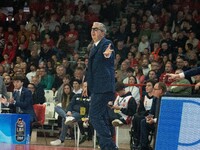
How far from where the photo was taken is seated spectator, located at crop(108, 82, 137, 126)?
1426 centimetres

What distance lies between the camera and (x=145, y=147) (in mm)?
13250

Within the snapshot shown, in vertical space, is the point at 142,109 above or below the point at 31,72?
below

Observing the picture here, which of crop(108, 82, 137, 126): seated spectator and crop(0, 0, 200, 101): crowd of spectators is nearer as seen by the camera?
crop(108, 82, 137, 126): seated spectator

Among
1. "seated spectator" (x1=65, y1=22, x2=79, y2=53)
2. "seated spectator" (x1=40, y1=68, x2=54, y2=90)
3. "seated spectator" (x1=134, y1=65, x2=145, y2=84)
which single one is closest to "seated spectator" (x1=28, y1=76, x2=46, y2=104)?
"seated spectator" (x1=40, y1=68, x2=54, y2=90)

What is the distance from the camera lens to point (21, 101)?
1591cm

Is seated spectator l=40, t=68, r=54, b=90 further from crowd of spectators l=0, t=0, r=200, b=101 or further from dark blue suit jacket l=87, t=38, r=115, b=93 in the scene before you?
dark blue suit jacket l=87, t=38, r=115, b=93

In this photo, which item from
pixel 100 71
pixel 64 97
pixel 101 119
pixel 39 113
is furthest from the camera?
pixel 64 97

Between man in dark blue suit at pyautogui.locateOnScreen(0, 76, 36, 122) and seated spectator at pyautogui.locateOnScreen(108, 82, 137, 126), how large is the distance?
2476 millimetres

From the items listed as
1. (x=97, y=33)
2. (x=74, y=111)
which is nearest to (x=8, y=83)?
(x=74, y=111)

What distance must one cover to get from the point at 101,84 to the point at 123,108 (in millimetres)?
4097

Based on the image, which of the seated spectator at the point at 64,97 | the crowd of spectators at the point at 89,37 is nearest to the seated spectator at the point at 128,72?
the crowd of spectators at the point at 89,37

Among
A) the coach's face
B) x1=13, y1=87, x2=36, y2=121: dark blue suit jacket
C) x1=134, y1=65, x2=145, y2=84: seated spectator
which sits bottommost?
x1=13, y1=87, x2=36, y2=121: dark blue suit jacket

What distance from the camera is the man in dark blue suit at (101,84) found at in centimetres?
1021

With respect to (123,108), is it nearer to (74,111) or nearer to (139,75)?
(74,111)
